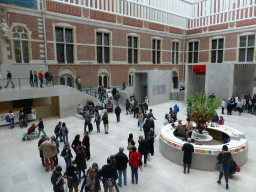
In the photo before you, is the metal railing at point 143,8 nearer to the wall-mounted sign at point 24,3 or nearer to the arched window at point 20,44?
the wall-mounted sign at point 24,3

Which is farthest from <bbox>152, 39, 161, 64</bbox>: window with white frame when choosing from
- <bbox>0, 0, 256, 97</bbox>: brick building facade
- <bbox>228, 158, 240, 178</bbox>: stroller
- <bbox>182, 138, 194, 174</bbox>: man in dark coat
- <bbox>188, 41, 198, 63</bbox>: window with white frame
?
<bbox>228, 158, 240, 178</bbox>: stroller

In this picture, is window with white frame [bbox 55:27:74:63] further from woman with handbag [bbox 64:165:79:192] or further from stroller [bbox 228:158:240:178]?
stroller [bbox 228:158:240:178]

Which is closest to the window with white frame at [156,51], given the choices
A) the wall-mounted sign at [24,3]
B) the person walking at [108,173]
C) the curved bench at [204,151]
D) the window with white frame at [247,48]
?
the window with white frame at [247,48]

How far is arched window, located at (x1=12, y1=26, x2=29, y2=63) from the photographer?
614 inches

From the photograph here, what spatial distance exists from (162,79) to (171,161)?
13363 millimetres

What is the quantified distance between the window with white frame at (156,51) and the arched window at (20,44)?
16.5 meters

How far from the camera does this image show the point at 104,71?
21.6 metres

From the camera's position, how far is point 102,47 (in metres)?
21.2

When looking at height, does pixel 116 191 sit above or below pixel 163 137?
below

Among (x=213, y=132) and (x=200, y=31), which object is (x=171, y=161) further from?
(x=200, y=31)

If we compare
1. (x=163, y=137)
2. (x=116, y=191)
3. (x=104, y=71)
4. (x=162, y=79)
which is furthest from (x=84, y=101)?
(x=116, y=191)

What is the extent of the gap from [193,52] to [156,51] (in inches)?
288

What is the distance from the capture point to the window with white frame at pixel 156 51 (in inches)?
1054

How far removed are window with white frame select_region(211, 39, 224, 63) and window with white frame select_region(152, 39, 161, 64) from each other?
7932 millimetres
